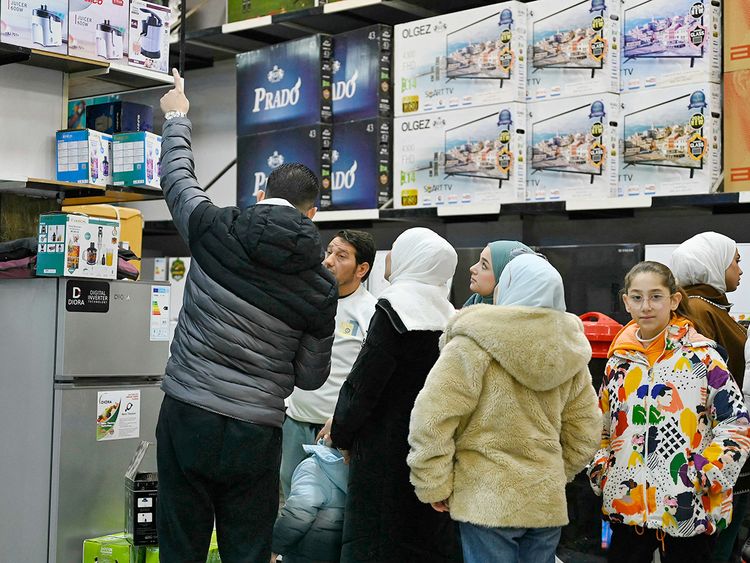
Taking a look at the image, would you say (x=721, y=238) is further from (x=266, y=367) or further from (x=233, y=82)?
(x=233, y=82)

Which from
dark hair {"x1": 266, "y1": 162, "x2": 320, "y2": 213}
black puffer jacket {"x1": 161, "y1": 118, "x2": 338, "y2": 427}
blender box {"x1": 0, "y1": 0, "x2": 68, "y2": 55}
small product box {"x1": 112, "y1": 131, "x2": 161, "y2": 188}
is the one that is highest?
blender box {"x1": 0, "y1": 0, "x2": 68, "y2": 55}

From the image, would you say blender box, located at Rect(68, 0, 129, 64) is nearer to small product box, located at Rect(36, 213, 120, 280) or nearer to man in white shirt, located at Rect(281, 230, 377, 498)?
small product box, located at Rect(36, 213, 120, 280)

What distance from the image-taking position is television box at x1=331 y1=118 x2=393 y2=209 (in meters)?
5.14

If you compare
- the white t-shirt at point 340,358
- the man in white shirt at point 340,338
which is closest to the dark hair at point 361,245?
the man in white shirt at point 340,338

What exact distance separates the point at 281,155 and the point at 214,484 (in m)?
2.91

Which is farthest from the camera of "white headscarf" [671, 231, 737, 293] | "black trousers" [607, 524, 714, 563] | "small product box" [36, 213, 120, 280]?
"small product box" [36, 213, 120, 280]

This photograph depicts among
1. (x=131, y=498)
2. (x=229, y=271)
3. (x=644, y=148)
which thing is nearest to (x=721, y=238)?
(x=644, y=148)

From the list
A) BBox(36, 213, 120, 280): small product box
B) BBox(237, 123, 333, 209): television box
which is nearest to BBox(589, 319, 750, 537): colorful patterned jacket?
BBox(36, 213, 120, 280): small product box

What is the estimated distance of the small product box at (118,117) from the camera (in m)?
4.31

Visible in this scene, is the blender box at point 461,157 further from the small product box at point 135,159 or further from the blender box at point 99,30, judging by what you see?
the blender box at point 99,30

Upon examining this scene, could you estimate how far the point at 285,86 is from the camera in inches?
215

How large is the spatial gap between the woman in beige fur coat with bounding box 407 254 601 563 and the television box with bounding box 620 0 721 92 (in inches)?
71.2

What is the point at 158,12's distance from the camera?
4398 millimetres

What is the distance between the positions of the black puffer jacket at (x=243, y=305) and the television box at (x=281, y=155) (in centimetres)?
237
